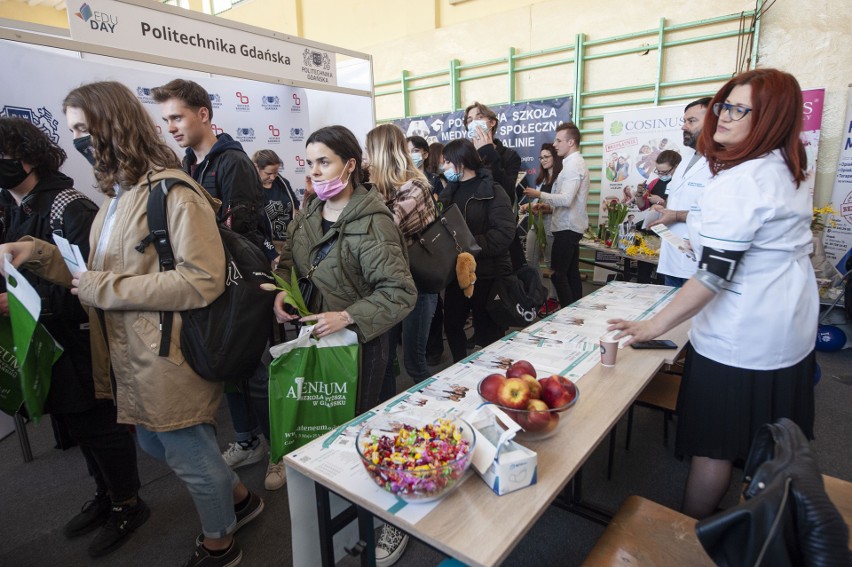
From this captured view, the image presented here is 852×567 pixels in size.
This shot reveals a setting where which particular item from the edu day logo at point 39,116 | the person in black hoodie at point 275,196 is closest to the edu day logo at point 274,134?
the person in black hoodie at point 275,196

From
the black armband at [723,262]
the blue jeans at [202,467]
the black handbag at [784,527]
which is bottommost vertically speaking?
the blue jeans at [202,467]

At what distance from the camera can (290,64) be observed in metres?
3.53

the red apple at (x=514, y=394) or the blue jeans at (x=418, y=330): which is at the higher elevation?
the red apple at (x=514, y=394)

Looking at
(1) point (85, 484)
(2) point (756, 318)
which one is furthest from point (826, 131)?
(1) point (85, 484)

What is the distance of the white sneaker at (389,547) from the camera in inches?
66.7

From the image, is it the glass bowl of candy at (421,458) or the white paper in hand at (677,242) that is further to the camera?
the white paper in hand at (677,242)

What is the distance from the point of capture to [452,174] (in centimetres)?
282

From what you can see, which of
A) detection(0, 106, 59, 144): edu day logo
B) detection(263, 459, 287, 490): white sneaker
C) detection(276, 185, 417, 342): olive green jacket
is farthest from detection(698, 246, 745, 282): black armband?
detection(0, 106, 59, 144): edu day logo

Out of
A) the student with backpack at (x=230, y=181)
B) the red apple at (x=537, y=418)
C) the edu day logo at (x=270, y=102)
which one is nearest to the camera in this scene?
the red apple at (x=537, y=418)

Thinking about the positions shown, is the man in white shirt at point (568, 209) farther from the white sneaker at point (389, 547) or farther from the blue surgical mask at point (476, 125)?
the white sneaker at point (389, 547)

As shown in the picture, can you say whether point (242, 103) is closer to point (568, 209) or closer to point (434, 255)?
point (434, 255)

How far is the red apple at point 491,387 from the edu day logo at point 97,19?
2.79m

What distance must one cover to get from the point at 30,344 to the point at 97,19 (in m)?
1.96

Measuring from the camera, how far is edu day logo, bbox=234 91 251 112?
348cm
